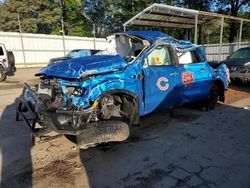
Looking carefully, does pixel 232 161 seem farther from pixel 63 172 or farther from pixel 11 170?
pixel 11 170

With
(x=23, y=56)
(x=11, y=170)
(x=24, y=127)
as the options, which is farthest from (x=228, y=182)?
(x=23, y=56)

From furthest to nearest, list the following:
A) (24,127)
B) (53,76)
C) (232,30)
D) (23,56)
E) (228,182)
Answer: (232,30) → (23,56) → (24,127) → (53,76) → (228,182)

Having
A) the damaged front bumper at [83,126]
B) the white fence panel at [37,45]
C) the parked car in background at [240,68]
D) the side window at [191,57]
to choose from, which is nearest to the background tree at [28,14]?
the white fence panel at [37,45]

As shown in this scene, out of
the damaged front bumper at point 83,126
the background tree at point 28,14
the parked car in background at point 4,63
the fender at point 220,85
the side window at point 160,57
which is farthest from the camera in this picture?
the background tree at point 28,14

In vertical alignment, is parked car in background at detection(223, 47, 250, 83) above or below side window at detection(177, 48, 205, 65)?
below

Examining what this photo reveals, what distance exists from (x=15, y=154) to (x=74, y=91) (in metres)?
1.51

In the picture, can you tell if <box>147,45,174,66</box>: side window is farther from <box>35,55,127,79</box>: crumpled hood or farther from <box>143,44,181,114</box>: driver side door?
<box>35,55,127,79</box>: crumpled hood

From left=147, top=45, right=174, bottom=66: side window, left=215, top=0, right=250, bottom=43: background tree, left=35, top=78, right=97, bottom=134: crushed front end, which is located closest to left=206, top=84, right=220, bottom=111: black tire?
left=147, top=45, right=174, bottom=66: side window

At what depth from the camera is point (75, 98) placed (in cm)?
380

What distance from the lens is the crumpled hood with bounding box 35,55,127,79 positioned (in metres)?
A: 3.86

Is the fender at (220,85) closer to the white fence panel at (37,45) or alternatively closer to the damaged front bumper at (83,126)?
the damaged front bumper at (83,126)

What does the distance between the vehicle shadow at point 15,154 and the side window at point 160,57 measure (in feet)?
9.56

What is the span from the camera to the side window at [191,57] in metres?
5.83

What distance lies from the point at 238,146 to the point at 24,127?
14.8 ft
